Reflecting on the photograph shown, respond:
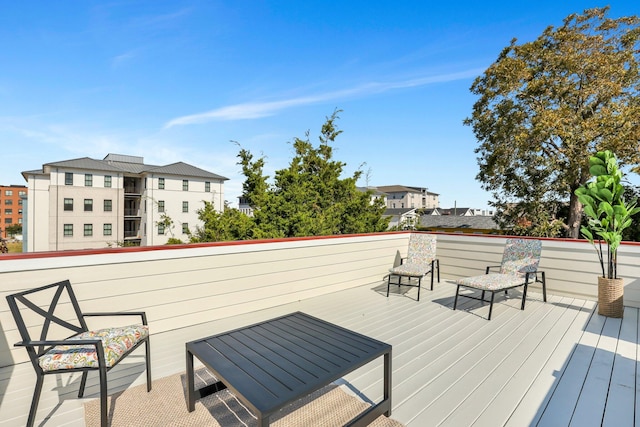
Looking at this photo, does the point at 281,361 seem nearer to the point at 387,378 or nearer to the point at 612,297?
the point at 387,378

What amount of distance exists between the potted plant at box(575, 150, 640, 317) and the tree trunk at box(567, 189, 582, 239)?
33.0 feet

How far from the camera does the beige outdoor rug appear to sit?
183cm

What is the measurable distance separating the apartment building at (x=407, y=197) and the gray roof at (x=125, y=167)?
35.4 m

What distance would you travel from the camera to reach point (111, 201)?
2567 cm

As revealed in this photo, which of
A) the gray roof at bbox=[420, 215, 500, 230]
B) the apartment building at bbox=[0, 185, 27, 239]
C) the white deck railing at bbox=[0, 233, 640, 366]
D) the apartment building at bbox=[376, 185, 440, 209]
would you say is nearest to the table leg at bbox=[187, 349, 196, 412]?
the white deck railing at bbox=[0, 233, 640, 366]

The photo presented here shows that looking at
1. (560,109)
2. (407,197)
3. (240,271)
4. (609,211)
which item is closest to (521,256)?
(609,211)

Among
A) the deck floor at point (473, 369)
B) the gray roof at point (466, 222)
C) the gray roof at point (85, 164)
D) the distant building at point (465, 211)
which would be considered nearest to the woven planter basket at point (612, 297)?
the deck floor at point (473, 369)

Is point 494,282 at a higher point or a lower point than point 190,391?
higher

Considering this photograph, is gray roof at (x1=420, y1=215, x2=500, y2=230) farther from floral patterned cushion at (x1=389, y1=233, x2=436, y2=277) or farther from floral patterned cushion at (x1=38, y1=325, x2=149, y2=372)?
floral patterned cushion at (x1=38, y1=325, x2=149, y2=372)

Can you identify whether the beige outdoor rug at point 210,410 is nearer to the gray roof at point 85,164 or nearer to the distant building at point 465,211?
the gray roof at point 85,164

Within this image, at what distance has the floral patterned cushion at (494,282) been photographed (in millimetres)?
3656

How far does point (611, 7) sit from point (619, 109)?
441cm

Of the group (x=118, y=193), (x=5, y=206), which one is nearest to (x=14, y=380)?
(x=118, y=193)

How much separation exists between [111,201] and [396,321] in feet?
93.8
